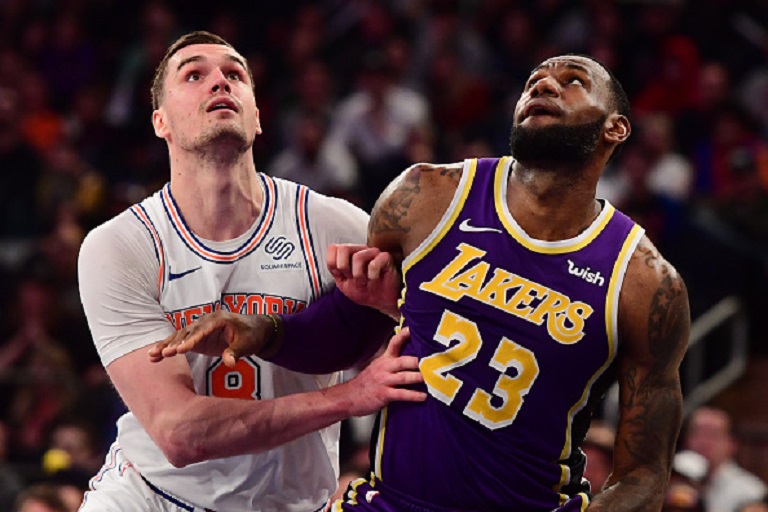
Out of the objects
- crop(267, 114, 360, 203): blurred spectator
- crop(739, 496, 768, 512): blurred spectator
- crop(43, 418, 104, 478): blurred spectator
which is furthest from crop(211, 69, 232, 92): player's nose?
crop(267, 114, 360, 203): blurred spectator

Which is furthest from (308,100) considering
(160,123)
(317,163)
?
(160,123)

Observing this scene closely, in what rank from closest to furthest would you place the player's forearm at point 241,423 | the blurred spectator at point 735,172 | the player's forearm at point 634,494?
the player's forearm at point 634,494 < the player's forearm at point 241,423 < the blurred spectator at point 735,172

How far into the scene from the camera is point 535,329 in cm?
400

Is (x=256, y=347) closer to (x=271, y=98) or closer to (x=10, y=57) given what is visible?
(x=271, y=98)

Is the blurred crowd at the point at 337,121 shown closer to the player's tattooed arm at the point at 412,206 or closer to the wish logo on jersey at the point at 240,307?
the wish logo on jersey at the point at 240,307

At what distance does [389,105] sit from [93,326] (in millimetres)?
6712

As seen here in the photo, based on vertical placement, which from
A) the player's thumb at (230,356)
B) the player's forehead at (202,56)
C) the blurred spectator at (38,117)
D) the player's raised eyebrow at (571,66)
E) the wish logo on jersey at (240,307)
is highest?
the blurred spectator at (38,117)

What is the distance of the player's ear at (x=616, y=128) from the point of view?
4215 millimetres

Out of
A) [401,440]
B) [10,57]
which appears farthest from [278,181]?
[10,57]

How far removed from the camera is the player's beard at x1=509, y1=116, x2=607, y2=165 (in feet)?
13.3

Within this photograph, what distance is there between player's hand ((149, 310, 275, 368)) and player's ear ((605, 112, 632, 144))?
1.36 metres

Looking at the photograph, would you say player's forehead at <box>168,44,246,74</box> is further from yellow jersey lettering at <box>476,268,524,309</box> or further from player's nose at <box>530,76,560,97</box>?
yellow jersey lettering at <box>476,268,524,309</box>

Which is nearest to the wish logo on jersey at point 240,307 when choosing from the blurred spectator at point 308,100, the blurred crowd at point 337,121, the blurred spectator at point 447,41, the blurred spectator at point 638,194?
the blurred crowd at point 337,121

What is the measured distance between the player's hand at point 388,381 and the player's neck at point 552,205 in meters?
0.55
